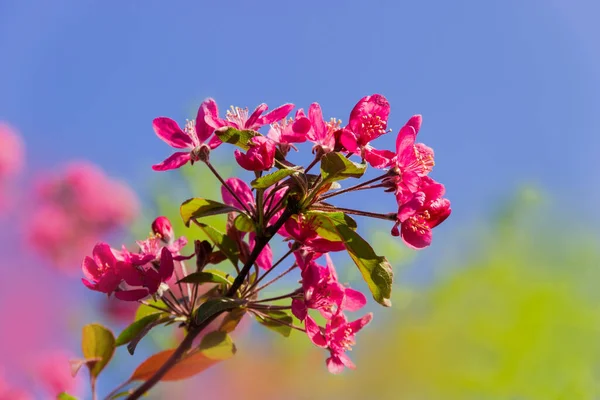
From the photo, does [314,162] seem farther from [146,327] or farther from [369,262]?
[146,327]

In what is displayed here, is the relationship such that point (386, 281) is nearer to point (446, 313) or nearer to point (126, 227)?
point (126, 227)

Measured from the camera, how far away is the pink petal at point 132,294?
72 centimetres

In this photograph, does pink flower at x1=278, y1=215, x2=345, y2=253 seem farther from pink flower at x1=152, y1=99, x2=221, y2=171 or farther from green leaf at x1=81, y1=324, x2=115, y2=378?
green leaf at x1=81, y1=324, x2=115, y2=378

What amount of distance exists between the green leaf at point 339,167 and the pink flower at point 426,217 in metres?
0.08

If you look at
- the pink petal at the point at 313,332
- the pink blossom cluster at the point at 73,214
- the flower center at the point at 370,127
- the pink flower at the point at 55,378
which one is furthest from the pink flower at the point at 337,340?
the pink blossom cluster at the point at 73,214

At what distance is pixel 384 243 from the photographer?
2311 mm

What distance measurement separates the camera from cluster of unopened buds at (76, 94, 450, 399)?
2.18 feet

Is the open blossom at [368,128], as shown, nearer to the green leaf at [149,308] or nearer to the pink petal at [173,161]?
the pink petal at [173,161]

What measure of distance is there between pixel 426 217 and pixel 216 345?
0.31m

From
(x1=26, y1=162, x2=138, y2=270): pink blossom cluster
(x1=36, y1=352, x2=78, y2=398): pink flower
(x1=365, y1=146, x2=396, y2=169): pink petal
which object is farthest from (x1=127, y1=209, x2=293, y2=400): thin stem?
(x1=26, y1=162, x2=138, y2=270): pink blossom cluster

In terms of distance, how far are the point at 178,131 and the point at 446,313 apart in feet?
7.43

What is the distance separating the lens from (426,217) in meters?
0.69

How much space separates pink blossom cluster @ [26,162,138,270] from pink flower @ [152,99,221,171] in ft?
4.89

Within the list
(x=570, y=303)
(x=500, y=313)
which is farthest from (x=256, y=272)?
(x=570, y=303)
